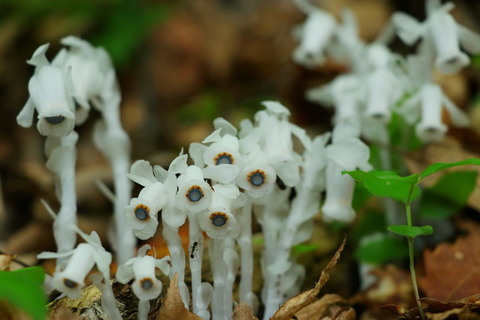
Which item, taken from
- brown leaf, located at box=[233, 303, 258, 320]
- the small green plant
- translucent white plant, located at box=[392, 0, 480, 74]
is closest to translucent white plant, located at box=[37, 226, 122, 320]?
brown leaf, located at box=[233, 303, 258, 320]

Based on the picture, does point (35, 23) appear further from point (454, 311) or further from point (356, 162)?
point (454, 311)

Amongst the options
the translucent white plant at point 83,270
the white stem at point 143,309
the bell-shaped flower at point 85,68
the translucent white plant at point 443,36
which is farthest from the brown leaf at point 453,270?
the bell-shaped flower at point 85,68

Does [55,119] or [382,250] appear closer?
[55,119]

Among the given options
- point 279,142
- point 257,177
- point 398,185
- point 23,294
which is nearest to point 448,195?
point 398,185

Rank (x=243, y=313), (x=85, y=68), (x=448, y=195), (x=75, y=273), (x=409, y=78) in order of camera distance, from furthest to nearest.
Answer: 1. (x=409, y=78)
2. (x=448, y=195)
3. (x=85, y=68)
4. (x=243, y=313)
5. (x=75, y=273)

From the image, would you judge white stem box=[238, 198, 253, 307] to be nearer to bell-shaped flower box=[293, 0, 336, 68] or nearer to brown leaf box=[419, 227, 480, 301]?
brown leaf box=[419, 227, 480, 301]

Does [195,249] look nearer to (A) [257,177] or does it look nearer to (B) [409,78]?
(A) [257,177]

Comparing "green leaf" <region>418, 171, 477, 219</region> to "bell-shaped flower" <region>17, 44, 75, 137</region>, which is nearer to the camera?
"bell-shaped flower" <region>17, 44, 75, 137</region>
